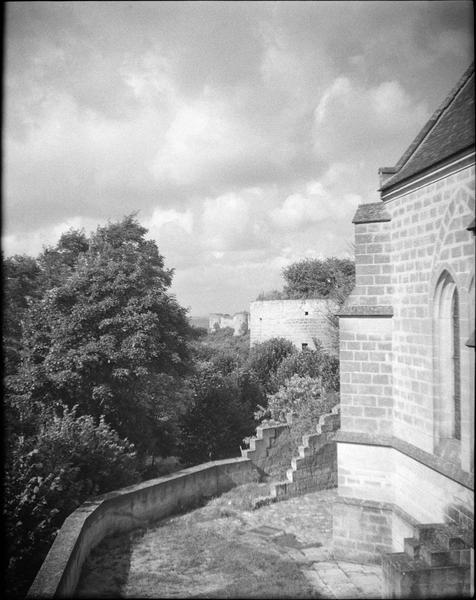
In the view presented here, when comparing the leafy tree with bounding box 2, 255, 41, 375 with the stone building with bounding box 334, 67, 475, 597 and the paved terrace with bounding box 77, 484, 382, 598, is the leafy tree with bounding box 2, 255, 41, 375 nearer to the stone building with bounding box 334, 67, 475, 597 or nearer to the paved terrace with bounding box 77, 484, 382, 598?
the paved terrace with bounding box 77, 484, 382, 598

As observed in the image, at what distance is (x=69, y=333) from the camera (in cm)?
1486

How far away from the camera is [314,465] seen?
12570mm

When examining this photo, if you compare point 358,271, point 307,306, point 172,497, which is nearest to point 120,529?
point 172,497

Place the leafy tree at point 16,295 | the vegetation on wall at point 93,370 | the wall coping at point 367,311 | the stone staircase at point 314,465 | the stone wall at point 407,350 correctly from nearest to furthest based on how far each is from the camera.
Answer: the stone wall at point 407,350
the wall coping at point 367,311
the vegetation on wall at point 93,370
the stone staircase at point 314,465
the leafy tree at point 16,295

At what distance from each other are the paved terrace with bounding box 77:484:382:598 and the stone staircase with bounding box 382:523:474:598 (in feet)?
4.04

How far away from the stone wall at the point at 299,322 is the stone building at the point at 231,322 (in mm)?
15401

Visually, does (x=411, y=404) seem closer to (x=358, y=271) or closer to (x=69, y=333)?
(x=358, y=271)

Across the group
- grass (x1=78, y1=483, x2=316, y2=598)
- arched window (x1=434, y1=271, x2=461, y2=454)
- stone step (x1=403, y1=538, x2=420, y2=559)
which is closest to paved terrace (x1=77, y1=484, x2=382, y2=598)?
grass (x1=78, y1=483, x2=316, y2=598)

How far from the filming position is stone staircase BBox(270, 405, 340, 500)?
12031 millimetres

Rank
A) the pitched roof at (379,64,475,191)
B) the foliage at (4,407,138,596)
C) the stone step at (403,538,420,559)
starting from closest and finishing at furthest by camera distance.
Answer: the stone step at (403,538,420,559), the pitched roof at (379,64,475,191), the foliage at (4,407,138,596)

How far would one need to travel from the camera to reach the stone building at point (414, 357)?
651 cm

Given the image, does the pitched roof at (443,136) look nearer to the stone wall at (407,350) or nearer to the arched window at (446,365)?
the stone wall at (407,350)

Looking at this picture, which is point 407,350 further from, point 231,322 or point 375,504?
point 231,322

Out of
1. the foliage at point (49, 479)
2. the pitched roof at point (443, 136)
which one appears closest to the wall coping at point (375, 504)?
the foliage at point (49, 479)
